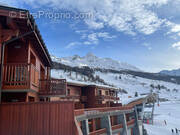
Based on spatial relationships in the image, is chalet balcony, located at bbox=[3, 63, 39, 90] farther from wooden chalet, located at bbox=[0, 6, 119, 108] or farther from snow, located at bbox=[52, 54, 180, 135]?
snow, located at bbox=[52, 54, 180, 135]

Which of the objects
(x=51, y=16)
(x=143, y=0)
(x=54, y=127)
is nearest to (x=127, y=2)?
(x=143, y=0)

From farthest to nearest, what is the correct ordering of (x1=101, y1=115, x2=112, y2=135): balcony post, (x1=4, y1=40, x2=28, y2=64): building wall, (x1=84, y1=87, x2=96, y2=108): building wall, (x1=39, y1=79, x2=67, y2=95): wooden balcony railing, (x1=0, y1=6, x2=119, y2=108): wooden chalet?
1. (x1=84, y1=87, x2=96, y2=108): building wall
2. (x1=101, y1=115, x2=112, y2=135): balcony post
3. (x1=39, y1=79, x2=67, y2=95): wooden balcony railing
4. (x1=4, y1=40, x2=28, y2=64): building wall
5. (x1=0, y1=6, x2=119, y2=108): wooden chalet

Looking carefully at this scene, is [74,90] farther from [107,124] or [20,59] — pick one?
[20,59]

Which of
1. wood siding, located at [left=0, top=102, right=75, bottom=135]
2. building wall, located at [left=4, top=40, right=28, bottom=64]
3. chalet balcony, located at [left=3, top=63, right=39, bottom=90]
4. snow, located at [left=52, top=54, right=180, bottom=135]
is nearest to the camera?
wood siding, located at [left=0, top=102, right=75, bottom=135]

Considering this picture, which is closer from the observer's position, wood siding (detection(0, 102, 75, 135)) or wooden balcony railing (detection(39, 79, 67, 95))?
wood siding (detection(0, 102, 75, 135))

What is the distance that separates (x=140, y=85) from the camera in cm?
8781

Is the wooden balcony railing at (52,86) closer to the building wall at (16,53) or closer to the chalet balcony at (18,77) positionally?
the building wall at (16,53)

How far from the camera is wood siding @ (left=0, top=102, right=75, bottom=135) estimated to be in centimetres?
610

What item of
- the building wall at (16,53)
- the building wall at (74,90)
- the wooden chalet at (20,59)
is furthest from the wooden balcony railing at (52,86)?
the building wall at (74,90)

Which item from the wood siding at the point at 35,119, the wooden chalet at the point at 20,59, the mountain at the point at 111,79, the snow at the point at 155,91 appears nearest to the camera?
the wood siding at the point at 35,119

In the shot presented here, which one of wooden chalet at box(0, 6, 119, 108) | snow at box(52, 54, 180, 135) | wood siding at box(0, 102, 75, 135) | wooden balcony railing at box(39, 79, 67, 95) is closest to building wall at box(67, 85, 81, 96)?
snow at box(52, 54, 180, 135)

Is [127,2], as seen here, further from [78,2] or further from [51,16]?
[51,16]

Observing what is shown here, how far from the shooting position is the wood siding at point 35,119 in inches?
240

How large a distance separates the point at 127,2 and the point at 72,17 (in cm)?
464
